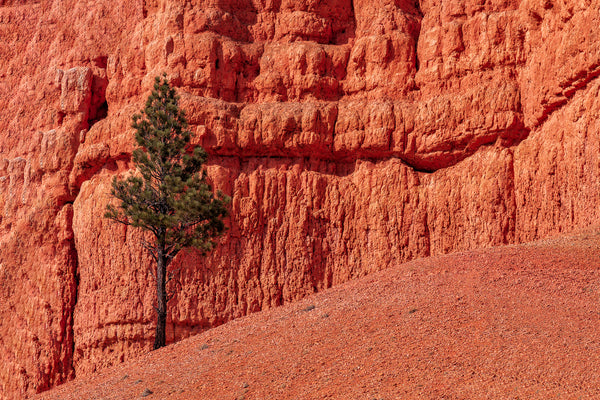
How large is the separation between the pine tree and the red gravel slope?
3.88 metres

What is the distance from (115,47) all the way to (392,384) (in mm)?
22952

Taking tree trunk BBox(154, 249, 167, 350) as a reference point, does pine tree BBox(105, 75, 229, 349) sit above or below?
above

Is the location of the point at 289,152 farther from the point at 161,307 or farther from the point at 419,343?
the point at 419,343

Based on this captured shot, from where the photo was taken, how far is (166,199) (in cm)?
2088

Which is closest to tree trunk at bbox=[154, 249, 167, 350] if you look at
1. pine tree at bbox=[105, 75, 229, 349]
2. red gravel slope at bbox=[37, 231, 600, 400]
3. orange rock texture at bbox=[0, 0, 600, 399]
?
pine tree at bbox=[105, 75, 229, 349]

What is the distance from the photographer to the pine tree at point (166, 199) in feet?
66.5

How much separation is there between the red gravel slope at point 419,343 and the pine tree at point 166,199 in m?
3.88

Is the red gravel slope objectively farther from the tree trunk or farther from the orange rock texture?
the orange rock texture

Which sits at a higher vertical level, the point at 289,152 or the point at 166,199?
the point at 289,152

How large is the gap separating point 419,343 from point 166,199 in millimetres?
10681

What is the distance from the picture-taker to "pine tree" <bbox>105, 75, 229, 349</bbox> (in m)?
20.3

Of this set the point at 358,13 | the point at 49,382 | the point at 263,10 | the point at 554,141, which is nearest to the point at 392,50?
the point at 358,13

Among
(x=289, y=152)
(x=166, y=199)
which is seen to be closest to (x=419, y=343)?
A: (x=166, y=199)

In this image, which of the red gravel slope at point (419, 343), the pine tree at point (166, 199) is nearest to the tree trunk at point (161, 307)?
the pine tree at point (166, 199)
